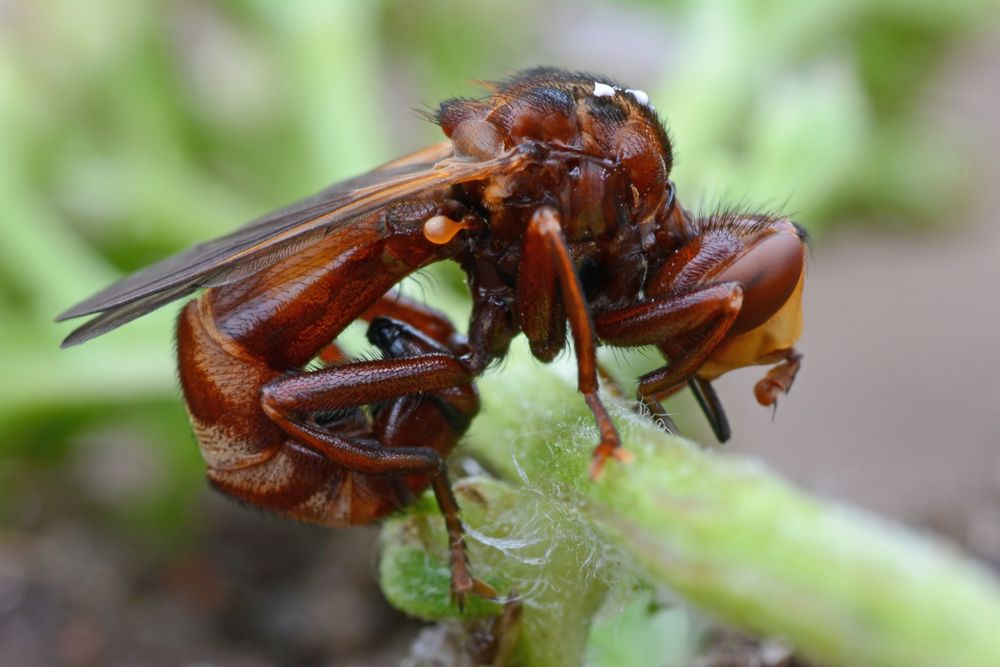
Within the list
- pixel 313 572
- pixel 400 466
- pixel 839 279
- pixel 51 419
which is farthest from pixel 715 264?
pixel 839 279

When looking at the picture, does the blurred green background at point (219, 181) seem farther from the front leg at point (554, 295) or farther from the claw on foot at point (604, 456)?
the claw on foot at point (604, 456)

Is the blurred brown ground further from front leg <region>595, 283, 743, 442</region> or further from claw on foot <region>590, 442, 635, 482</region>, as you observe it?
claw on foot <region>590, 442, 635, 482</region>

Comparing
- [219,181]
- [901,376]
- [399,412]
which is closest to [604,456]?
[399,412]

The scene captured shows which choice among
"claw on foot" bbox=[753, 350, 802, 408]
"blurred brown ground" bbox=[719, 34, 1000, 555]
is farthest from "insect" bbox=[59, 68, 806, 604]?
"blurred brown ground" bbox=[719, 34, 1000, 555]

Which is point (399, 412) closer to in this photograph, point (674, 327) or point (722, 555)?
point (674, 327)

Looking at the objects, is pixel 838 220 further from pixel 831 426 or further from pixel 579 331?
pixel 579 331

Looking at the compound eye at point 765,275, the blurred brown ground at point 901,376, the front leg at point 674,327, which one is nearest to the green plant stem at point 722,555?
the front leg at point 674,327

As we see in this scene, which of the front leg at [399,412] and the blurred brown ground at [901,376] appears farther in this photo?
the blurred brown ground at [901,376]
